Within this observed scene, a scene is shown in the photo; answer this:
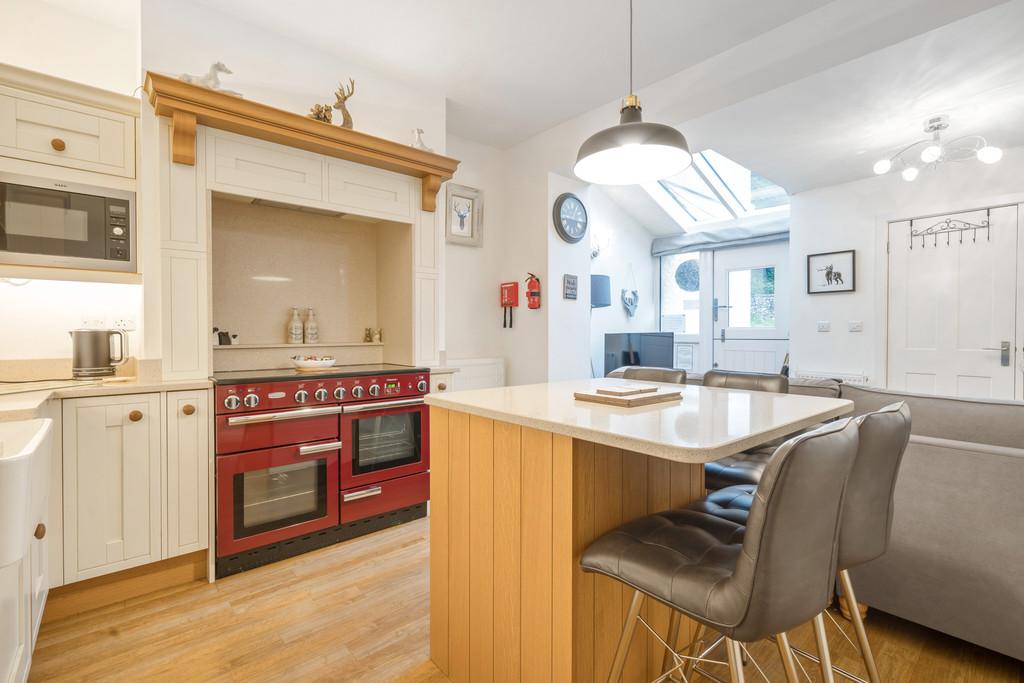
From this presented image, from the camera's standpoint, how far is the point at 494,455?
4.64ft

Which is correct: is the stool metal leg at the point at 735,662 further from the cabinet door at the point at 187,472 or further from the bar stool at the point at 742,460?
the cabinet door at the point at 187,472

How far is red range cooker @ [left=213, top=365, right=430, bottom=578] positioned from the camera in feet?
7.53

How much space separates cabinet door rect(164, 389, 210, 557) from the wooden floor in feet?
0.77

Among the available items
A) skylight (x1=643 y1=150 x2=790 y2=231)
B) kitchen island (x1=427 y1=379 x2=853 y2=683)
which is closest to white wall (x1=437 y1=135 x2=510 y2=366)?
skylight (x1=643 y1=150 x2=790 y2=231)

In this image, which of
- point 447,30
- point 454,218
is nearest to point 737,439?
point 447,30

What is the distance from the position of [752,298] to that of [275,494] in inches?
212

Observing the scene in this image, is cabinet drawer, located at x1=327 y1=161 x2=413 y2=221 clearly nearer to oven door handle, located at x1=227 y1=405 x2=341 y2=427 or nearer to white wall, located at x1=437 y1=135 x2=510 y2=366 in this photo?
white wall, located at x1=437 y1=135 x2=510 y2=366

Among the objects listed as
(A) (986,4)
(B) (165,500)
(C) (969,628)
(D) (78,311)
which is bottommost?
(C) (969,628)

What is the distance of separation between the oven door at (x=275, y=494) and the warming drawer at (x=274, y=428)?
0.04 meters

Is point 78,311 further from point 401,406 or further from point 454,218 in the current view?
point 454,218

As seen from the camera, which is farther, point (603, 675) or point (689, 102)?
point (689, 102)

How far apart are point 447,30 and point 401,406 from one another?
7.04ft

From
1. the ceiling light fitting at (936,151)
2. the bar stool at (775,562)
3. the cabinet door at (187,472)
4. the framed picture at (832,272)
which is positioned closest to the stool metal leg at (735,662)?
the bar stool at (775,562)

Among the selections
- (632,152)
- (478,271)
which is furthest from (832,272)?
(632,152)
